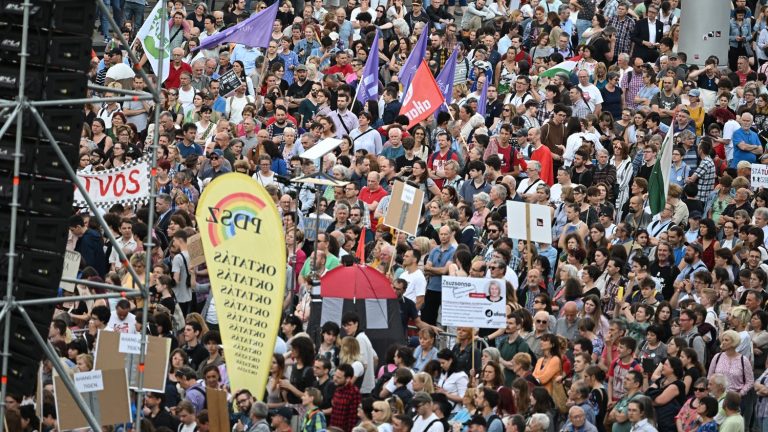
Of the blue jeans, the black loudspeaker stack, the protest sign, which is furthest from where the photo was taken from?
the blue jeans

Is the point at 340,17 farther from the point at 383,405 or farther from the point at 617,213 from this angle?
the point at 383,405

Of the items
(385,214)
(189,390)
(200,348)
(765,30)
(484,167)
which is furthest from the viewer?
(765,30)

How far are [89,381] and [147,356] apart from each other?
1378mm

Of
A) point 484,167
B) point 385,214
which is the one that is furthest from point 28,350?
point 484,167

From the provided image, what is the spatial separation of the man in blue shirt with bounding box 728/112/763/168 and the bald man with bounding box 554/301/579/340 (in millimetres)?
6608

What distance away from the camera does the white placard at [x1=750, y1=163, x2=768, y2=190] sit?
22250mm

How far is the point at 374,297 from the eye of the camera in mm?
18516

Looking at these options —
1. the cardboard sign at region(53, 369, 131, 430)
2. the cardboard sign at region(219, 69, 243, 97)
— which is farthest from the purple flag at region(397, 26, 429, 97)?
the cardboard sign at region(53, 369, 131, 430)

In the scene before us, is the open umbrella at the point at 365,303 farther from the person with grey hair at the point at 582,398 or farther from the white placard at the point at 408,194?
the person with grey hair at the point at 582,398

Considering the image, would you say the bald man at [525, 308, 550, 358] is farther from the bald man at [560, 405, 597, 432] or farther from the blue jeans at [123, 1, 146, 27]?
the blue jeans at [123, 1, 146, 27]

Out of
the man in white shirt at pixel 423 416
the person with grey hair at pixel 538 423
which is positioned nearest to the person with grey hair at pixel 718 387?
the person with grey hair at pixel 538 423

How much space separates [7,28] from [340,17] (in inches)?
701

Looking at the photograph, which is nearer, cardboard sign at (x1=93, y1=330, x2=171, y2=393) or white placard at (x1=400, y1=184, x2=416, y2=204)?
cardboard sign at (x1=93, y1=330, x2=171, y2=393)

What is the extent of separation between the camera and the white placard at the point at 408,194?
2027 cm
